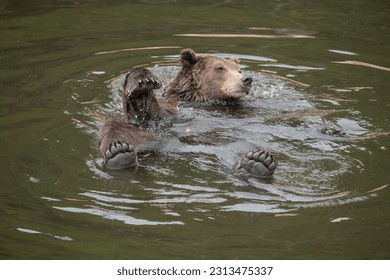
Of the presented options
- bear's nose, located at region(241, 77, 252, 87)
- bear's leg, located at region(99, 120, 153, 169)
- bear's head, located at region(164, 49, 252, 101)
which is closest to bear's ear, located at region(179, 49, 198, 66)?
bear's head, located at region(164, 49, 252, 101)

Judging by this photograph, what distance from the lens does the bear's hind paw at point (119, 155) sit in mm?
8234

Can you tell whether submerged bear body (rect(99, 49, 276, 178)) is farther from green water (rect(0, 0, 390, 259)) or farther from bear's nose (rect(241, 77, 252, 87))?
green water (rect(0, 0, 390, 259))

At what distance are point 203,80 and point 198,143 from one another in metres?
1.96

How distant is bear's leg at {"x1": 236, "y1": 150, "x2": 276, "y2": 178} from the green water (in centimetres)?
12

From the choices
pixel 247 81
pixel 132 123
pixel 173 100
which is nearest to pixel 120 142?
pixel 132 123

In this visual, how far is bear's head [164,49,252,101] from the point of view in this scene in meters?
10.8

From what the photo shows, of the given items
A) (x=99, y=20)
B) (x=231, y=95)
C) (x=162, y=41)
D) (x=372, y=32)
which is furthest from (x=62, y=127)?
(x=372, y=32)

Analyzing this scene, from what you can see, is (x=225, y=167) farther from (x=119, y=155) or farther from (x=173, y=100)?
(x=173, y=100)

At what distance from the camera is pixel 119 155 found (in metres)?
8.23

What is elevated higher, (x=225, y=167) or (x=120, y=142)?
(x=120, y=142)

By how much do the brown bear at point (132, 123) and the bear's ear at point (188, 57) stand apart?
1.22m

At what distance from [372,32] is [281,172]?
23.6 ft

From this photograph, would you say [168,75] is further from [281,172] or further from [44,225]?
[44,225]

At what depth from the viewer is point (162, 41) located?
558 inches
